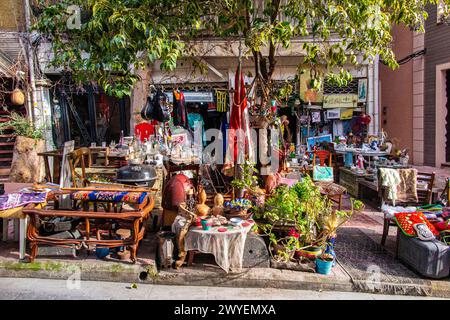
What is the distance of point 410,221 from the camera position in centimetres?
543

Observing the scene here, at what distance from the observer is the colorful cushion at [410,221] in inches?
209

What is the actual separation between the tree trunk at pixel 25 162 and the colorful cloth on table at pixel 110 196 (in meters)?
5.36

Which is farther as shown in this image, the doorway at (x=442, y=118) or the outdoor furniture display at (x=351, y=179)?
the doorway at (x=442, y=118)

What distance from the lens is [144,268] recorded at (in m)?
5.10

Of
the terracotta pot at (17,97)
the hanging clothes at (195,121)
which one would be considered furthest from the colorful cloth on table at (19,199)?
the hanging clothes at (195,121)

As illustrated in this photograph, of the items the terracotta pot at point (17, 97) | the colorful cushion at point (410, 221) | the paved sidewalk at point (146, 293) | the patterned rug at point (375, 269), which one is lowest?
the paved sidewalk at point (146, 293)

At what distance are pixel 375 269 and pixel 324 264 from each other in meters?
0.89

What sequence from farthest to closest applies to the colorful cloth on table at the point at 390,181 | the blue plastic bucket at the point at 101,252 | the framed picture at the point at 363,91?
the framed picture at the point at 363,91, the colorful cloth on table at the point at 390,181, the blue plastic bucket at the point at 101,252

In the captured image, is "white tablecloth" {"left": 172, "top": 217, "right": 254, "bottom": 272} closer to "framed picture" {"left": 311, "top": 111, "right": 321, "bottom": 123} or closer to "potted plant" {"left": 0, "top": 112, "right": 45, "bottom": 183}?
"potted plant" {"left": 0, "top": 112, "right": 45, "bottom": 183}

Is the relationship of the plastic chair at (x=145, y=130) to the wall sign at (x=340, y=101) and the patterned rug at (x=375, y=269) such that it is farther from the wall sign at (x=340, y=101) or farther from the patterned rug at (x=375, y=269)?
the patterned rug at (x=375, y=269)

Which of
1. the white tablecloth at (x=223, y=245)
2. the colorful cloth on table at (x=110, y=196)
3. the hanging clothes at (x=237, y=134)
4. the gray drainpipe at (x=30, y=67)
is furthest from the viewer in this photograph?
the gray drainpipe at (x=30, y=67)

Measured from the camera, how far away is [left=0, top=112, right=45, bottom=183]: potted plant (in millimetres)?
10141
